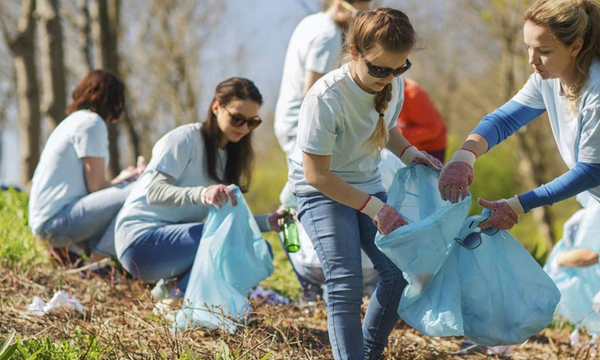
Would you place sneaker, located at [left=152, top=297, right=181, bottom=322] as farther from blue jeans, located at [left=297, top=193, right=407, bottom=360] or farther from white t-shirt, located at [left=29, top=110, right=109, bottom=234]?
white t-shirt, located at [left=29, top=110, right=109, bottom=234]

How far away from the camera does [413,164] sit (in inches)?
121

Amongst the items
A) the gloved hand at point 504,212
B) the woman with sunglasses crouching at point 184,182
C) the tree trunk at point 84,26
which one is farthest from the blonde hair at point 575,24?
the tree trunk at point 84,26

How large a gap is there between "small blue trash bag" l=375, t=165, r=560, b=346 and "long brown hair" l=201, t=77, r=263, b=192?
1.05 metres

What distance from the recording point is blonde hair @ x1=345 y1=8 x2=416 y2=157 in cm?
259

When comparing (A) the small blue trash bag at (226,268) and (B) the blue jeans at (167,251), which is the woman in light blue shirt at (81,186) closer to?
(B) the blue jeans at (167,251)

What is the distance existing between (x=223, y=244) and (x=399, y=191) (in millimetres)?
912

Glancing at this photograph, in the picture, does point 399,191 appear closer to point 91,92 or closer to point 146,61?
point 91,92

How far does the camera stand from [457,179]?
288 cm

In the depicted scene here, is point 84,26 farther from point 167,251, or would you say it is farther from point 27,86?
point 167,251

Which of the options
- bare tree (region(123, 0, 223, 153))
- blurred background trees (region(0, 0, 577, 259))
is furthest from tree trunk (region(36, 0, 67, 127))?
bare tree (region(123, 0, 223, 153))

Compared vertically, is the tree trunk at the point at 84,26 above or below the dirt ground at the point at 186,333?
→ above

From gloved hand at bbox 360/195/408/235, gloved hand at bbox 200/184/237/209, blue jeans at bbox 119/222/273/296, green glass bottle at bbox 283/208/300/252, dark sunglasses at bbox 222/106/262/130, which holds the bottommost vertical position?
blue jeans at bbox 119/222/273/296

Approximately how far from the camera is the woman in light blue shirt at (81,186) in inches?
175

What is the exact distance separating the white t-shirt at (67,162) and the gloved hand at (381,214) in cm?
231
